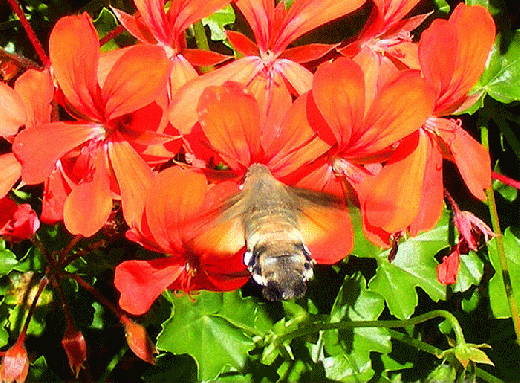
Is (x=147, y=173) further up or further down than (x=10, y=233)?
further up

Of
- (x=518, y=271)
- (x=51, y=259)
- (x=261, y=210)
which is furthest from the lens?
(x=518, y=271)

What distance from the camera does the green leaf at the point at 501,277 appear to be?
105 inches

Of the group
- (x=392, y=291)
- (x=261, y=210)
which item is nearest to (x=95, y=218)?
(x=261, y=210)

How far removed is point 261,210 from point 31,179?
48cm

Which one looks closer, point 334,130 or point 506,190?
point 334,130

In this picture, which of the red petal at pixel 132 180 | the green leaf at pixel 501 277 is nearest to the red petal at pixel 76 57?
the red petal at pixel 132 180

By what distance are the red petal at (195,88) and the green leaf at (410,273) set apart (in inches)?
40.8

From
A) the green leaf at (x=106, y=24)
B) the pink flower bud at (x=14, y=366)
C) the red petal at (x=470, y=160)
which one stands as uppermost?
the green leaf at (x=106, y=24)

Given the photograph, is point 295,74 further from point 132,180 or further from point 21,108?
point 21,108

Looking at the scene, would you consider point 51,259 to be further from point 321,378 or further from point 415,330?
point 415,330

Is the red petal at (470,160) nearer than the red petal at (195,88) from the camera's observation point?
No

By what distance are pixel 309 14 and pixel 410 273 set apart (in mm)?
1191

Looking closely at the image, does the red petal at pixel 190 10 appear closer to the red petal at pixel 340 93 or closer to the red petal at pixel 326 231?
the red petal at pixel 340 93

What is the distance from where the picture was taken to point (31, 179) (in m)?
1.62
